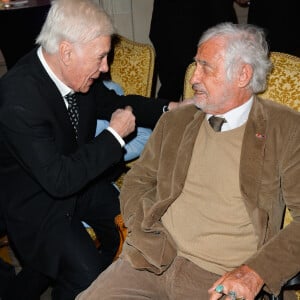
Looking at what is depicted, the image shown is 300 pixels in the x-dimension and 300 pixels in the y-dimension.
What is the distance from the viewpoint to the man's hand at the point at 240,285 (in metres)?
1.38

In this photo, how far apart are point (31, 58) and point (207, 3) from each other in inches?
54.7

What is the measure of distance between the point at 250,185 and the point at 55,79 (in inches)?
31.0

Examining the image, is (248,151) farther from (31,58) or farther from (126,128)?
(31,58)

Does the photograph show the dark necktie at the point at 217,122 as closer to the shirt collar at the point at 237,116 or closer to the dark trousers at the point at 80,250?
the shirt collar at the point at 237,116

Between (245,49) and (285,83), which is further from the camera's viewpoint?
(285,83)

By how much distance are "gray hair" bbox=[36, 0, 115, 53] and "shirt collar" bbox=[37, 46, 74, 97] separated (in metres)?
0.07

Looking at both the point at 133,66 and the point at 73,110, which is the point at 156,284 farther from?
the point at 133,66

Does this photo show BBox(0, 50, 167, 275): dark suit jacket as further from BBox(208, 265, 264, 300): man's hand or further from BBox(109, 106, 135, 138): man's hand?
BBox(208, 265, 264, 300): man's hand

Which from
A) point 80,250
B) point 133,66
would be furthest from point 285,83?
A: point 80,250

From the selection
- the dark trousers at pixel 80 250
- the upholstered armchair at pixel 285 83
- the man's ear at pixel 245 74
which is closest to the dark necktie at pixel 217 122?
the man's ear at pixel 245 74

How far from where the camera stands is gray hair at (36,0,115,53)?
1617 mm

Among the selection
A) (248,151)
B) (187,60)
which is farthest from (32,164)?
(187,60)

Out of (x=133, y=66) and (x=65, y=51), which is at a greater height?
(x=65, y=51)

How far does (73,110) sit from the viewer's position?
6.03 ft
